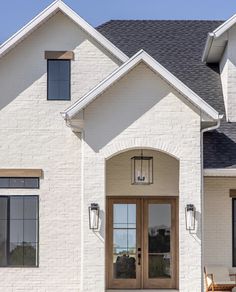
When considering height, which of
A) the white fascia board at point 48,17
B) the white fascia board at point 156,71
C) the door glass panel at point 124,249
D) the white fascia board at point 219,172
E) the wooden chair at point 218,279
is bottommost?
the wooden chair at point 218,279

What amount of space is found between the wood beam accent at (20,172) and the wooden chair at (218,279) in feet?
16.3

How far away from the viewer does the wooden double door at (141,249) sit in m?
17.9

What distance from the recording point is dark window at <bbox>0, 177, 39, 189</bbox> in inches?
685

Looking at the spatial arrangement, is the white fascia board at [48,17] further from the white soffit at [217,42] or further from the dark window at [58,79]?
the white soffit at [217,42]

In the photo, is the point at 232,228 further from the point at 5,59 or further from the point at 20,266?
the point at 5,59

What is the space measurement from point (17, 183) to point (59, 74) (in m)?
3.08

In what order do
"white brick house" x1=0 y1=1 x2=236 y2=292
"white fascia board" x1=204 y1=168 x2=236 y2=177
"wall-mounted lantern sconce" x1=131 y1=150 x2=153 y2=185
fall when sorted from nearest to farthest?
1. "white brick house" x1=0 y1=1 x2=236 y2=292
2. "white fascia board" x1=204 y1=168 x2=236 y2=177
3. "wall-mounted lantern sconce" x1=131 y1=150 x2=153 y2=185

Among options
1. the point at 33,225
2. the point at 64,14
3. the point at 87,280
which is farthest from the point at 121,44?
the point at 87,280

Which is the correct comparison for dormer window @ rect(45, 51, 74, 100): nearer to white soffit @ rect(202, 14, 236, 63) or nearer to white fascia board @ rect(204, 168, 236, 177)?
white soffit @ rect(202, 14, 236, 63)

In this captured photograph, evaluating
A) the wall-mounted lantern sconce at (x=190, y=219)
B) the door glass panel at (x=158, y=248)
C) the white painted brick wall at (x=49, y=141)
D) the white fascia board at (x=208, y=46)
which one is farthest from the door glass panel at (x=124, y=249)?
the white fascia board at (x=208, y=46)

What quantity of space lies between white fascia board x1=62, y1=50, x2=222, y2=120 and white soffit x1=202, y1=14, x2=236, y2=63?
116 inches

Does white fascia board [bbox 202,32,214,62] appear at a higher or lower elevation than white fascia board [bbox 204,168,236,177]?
higher

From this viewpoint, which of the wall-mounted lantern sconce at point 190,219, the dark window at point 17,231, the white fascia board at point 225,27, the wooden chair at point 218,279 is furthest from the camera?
the white fascia board at point 225,27

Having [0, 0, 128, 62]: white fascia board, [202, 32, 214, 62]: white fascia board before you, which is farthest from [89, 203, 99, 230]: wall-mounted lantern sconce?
[202, 32, 214, 62]: white fascia board
